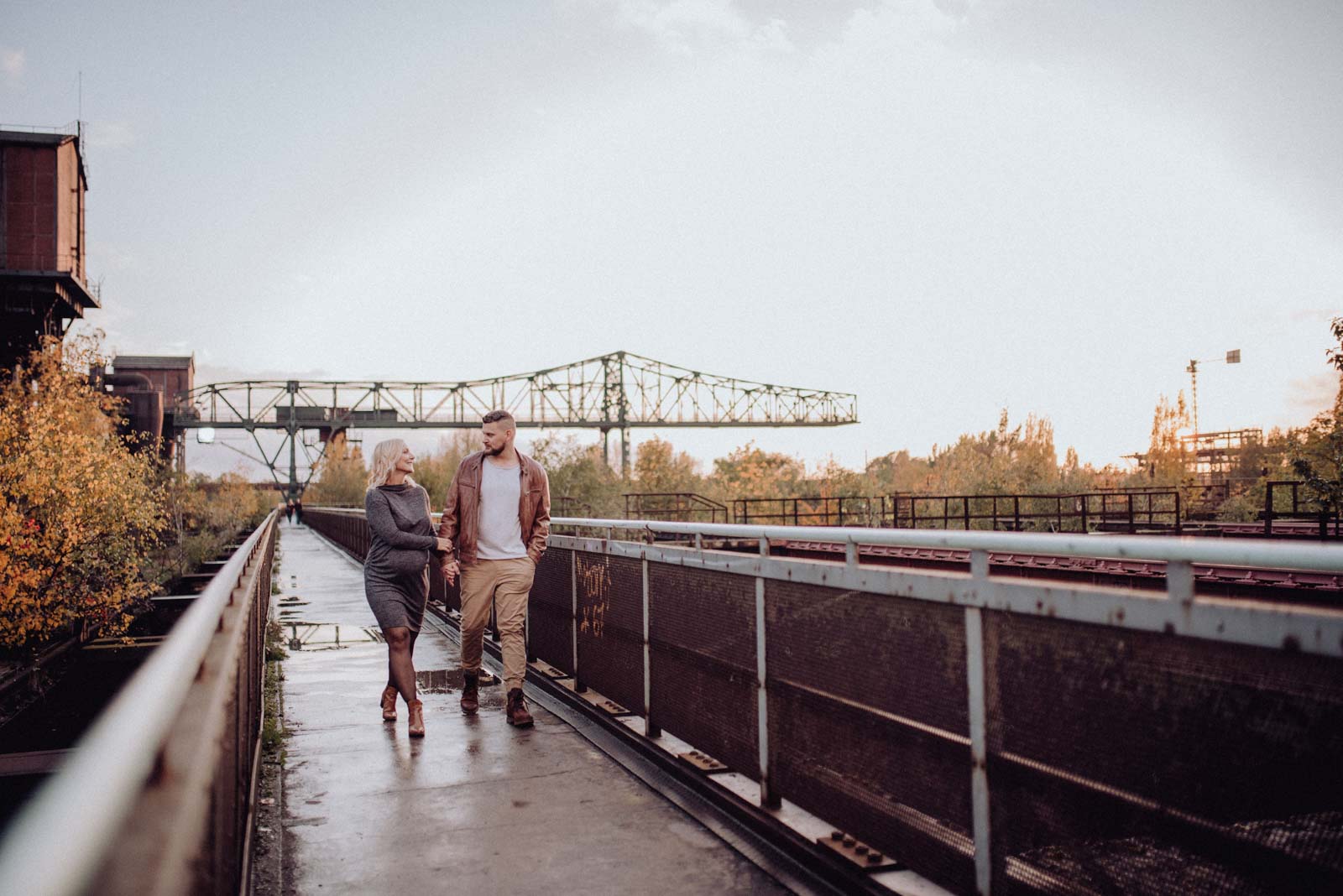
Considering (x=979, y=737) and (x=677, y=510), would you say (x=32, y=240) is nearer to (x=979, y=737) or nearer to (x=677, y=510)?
(x=677, y=510)

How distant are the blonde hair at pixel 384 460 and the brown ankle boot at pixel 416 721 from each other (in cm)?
152

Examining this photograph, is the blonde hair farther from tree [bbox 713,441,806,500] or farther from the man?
tree [bbox 713,441,806,500]

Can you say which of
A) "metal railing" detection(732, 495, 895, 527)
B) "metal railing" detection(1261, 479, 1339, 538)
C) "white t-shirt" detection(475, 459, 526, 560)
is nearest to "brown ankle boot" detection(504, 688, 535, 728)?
"white t-shirt" detection(475, 459, 526, 560)

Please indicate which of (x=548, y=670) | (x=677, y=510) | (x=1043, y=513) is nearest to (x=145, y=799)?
(x=548, y=670)

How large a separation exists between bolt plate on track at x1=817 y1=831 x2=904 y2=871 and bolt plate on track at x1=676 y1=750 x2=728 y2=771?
1278 millimetres

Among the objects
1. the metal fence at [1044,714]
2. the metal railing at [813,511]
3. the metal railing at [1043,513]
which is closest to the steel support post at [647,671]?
the metal fence at [1044,714]

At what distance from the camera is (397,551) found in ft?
24.2

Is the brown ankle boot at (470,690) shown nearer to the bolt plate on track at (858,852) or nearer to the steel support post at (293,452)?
the bolt plate on track at (858,852)

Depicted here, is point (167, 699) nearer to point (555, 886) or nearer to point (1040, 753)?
point (1040, 753)

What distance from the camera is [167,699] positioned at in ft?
5.38

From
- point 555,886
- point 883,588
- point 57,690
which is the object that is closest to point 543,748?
point 555,886

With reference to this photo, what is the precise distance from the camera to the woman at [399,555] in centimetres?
726

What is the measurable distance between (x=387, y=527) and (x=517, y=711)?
157 cm

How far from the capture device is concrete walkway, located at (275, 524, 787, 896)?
4.52m
